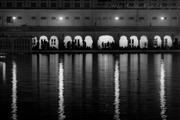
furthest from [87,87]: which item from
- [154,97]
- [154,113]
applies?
[154,113]

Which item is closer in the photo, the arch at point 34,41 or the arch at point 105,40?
the arch at point 34,41

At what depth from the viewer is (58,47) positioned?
212ft

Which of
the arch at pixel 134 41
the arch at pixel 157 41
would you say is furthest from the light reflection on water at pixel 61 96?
the arch at pixel 157 41

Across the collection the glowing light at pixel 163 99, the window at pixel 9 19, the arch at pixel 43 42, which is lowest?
the glowing light at pixel 163 99

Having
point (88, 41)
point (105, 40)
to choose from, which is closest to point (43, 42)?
point (88, 41)

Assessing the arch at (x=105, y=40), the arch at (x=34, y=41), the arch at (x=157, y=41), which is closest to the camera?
the arch at (x=34, y=41)

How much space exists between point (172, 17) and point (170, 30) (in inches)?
90.8

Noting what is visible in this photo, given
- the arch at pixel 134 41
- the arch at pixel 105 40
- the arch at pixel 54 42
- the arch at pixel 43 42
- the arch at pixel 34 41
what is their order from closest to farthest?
1. the arch at pixel 43 42
2. the arch at pixel 34 41
3. the arch at pixel 54 42
4. the arch at pixel 105 40
5. the arch at pixel 134 41

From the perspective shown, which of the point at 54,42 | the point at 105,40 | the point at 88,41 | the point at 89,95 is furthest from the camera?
the point at 105,40

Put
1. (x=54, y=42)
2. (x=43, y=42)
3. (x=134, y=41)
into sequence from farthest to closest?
1. (x=134, y=41)
2. (x=54, y=42)
3. (x=43, y=42)

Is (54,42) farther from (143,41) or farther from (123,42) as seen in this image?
(143,41)

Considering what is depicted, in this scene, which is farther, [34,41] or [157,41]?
[157,41]

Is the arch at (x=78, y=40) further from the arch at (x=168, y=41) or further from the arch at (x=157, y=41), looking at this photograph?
the arch at (x=168, y=41)

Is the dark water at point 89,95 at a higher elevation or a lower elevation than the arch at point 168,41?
lower
